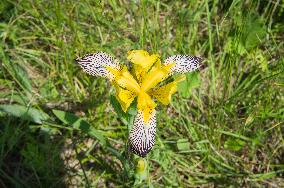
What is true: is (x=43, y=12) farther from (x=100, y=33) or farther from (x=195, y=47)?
(x=195, y=47)

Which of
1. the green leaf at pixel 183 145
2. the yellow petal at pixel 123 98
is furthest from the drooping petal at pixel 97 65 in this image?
the green leaf at pixel 183 145

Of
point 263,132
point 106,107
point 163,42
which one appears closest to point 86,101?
point 106,107

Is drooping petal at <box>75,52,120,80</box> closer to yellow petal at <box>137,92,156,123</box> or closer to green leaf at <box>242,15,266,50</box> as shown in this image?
yellow petal at <box>137,92,156,123</box>

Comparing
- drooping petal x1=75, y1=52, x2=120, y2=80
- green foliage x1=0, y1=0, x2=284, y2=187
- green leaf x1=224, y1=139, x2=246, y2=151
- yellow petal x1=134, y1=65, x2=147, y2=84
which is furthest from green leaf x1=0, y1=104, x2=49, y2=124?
green leaf x1=224, y1=139, x2=246, y2=151

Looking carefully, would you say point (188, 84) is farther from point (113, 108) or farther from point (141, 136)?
point (141, 136)

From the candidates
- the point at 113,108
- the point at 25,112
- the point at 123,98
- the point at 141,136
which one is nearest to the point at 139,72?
the point at 123,98

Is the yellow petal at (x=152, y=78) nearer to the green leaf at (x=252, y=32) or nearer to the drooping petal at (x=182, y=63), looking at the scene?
the drooping petal at (x=182, y=63)
